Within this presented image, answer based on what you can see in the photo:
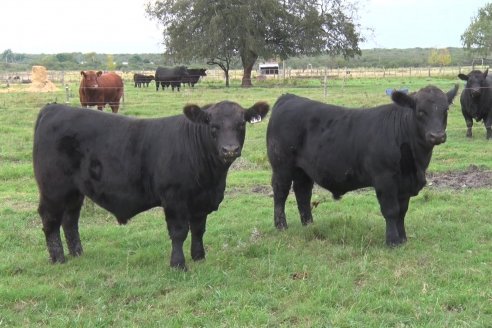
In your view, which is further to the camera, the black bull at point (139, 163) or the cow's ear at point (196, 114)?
the black bull at point (139, 163)

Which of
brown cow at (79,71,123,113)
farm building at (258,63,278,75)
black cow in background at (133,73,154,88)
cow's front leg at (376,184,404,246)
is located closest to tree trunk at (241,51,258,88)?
black cow in background at (133,73,154,88)

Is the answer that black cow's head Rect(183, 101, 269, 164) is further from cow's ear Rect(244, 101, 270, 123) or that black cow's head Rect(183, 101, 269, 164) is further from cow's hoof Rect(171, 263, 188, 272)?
cow's hoof Rect(171, 263, 188, 272)

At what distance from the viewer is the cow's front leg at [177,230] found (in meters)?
5.41

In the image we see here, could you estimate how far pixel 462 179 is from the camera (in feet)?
31.6

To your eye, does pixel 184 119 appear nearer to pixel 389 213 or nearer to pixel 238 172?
pixel 389 213

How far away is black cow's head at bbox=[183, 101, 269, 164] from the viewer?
507 cm

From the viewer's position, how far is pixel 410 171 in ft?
20.0

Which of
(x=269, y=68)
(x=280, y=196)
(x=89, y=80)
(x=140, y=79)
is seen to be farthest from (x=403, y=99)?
(x=269, y=68)

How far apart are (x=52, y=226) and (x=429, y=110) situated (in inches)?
162

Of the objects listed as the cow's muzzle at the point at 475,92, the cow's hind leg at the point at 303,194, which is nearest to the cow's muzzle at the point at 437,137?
the cow's hind leg at the point at 303,194

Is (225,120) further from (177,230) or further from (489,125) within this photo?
(489,125)

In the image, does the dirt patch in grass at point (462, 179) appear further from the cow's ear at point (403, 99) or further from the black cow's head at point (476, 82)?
the black cow's head at point (476, 82)

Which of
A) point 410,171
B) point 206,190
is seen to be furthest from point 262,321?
point 410,171

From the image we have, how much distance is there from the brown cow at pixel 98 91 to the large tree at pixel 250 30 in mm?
19951
